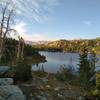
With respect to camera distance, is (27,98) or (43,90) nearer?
(27,98)

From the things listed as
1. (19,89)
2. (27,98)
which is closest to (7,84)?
(19,89)

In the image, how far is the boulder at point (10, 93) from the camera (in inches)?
383

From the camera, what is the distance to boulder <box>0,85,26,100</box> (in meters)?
9.73

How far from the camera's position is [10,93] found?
9.93m

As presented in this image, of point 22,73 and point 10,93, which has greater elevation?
point 22,73

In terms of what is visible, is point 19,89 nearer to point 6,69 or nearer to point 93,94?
point 6,69

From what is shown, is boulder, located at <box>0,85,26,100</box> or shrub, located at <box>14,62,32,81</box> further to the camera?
shrub, located at <box>14,62,32,81</box>

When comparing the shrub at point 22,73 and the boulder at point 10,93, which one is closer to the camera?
the boulder at point 10,93

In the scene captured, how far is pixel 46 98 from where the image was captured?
1081cm

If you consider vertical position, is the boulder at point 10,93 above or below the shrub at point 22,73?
below

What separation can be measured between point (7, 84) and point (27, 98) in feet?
4.51

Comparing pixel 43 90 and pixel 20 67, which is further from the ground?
pixel 20 67

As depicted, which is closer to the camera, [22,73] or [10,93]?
[10,93]

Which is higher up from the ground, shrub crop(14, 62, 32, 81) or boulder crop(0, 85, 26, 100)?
shrub crop(14, 62, 32, 81)
